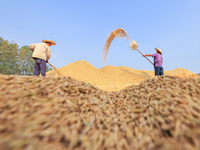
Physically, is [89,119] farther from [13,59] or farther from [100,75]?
[13,59]

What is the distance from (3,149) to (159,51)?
21.1 ft

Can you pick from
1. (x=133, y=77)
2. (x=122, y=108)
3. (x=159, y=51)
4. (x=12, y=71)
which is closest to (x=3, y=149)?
(x=122, y=108)

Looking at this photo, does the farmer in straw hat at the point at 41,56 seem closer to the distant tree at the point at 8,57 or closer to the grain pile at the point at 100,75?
the grain pile at the point at 100,75

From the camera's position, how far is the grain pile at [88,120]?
1.24 metres

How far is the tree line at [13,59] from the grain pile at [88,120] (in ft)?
63.3

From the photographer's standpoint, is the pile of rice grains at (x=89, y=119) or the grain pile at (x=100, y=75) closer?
the pile of rice grains at (x=89, y=119)

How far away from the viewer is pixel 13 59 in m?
18.1

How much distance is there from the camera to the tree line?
17.1 metres

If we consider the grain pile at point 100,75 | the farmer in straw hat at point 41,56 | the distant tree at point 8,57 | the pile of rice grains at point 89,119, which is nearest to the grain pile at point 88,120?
the pile of rice grains at point 89,119

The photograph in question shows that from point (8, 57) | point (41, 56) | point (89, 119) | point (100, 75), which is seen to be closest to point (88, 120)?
point (89, 119)

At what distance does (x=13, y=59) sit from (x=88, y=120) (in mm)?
20964

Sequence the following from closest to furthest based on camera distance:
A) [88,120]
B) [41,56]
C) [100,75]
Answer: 1. [88,120]
2. [41,56]
3. [100,75]

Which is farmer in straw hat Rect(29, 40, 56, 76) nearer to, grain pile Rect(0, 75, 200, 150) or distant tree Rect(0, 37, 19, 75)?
grain pile Rect(0, 75, 200, 150)

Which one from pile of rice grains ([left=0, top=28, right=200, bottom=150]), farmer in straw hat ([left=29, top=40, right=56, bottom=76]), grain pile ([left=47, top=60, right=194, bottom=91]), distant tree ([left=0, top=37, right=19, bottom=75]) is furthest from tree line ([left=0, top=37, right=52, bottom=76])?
pile of rice grains ([left=0, top=28, right=200, bottom=150])
